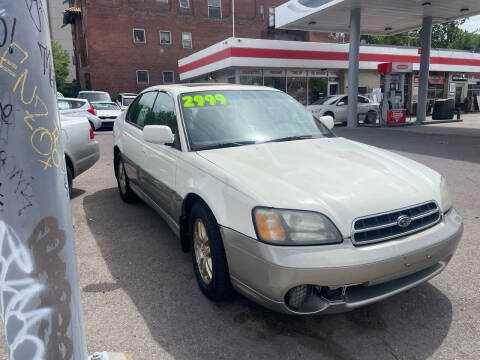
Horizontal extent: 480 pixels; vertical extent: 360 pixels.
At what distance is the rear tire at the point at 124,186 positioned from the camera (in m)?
5.33

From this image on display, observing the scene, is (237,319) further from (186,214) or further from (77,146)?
(77,146)

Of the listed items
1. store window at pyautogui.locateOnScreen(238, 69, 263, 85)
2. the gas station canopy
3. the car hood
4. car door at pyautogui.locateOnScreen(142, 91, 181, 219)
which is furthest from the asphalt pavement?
store window at pyautogui.locateOnScreen(238, 69, 263, 85)

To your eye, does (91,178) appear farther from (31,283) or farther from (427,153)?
(427,153)

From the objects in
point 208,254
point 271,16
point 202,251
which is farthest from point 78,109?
point 271,16

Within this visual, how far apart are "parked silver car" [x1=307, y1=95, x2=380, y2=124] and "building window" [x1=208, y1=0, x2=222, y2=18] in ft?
65.5

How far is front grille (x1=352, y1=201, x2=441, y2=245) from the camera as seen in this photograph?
2.30 m

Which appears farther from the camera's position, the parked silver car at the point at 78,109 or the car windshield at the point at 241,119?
the parked silver car at the point at 78,109

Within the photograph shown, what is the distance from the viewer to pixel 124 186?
5.46 m

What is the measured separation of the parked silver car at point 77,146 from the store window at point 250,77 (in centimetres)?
1621

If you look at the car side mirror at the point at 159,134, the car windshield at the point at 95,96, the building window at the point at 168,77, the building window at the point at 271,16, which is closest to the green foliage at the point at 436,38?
the building window at the point at 271,16

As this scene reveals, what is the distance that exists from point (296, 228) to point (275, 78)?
848 inches

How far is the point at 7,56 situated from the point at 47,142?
35 centimetres

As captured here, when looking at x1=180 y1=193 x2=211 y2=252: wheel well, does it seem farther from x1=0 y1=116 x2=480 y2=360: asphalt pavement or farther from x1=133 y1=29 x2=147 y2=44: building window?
x1=133 y1=29 x2=147 y2=44: building window

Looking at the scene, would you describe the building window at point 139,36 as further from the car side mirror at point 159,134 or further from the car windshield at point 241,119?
the car side mirror at point 159,134
